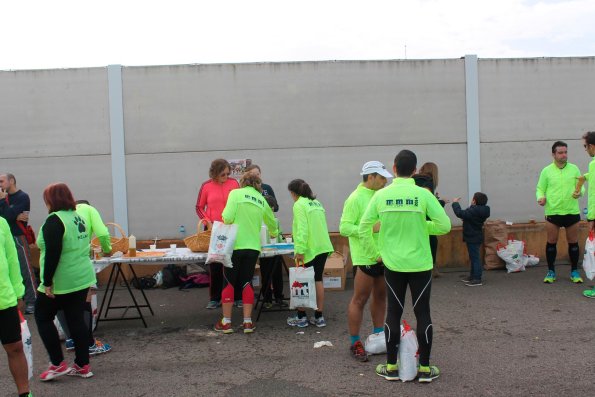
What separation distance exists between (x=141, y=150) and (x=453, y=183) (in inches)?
221

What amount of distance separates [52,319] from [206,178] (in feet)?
17.2

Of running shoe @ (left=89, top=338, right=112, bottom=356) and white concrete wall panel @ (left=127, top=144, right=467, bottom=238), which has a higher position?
white concrete wall panel @ (left=127, top=144, right=467, bottom=238)

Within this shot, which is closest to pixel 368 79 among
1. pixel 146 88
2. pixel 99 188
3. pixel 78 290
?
pixel 146 88

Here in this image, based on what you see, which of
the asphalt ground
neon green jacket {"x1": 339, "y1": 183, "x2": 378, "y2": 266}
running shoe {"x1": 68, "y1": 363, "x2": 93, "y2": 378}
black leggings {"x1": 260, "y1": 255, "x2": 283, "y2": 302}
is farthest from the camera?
black leggings {"x1": 260, "y1": 255, "x2": 283, "y2": 302}

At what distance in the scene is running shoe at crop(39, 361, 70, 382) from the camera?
498cm

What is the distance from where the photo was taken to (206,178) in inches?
395

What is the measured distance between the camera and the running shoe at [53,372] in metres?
4.98

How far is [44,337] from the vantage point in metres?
4.97

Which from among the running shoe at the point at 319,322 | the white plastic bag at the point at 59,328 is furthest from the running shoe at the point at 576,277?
the white plastic bag at the point at 59,328

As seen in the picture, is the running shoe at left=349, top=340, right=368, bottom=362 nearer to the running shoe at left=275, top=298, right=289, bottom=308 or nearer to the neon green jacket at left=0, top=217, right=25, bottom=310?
the running shoe at left=275, top=298, right=289, bottom=308

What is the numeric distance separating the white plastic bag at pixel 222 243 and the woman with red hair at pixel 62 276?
141cm

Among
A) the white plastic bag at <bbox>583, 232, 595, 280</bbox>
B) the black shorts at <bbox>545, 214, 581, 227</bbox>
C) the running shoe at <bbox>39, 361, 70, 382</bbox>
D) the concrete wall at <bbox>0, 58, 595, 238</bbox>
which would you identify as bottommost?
the running shoe at <bbox>39, 361, 70, 382</bbox>

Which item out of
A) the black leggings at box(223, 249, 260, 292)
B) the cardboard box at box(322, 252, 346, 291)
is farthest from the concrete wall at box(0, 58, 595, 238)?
the black leggings at box(223, 249, 260, 292)

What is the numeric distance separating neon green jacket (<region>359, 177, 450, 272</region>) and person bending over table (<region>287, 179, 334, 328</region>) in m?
1.59
